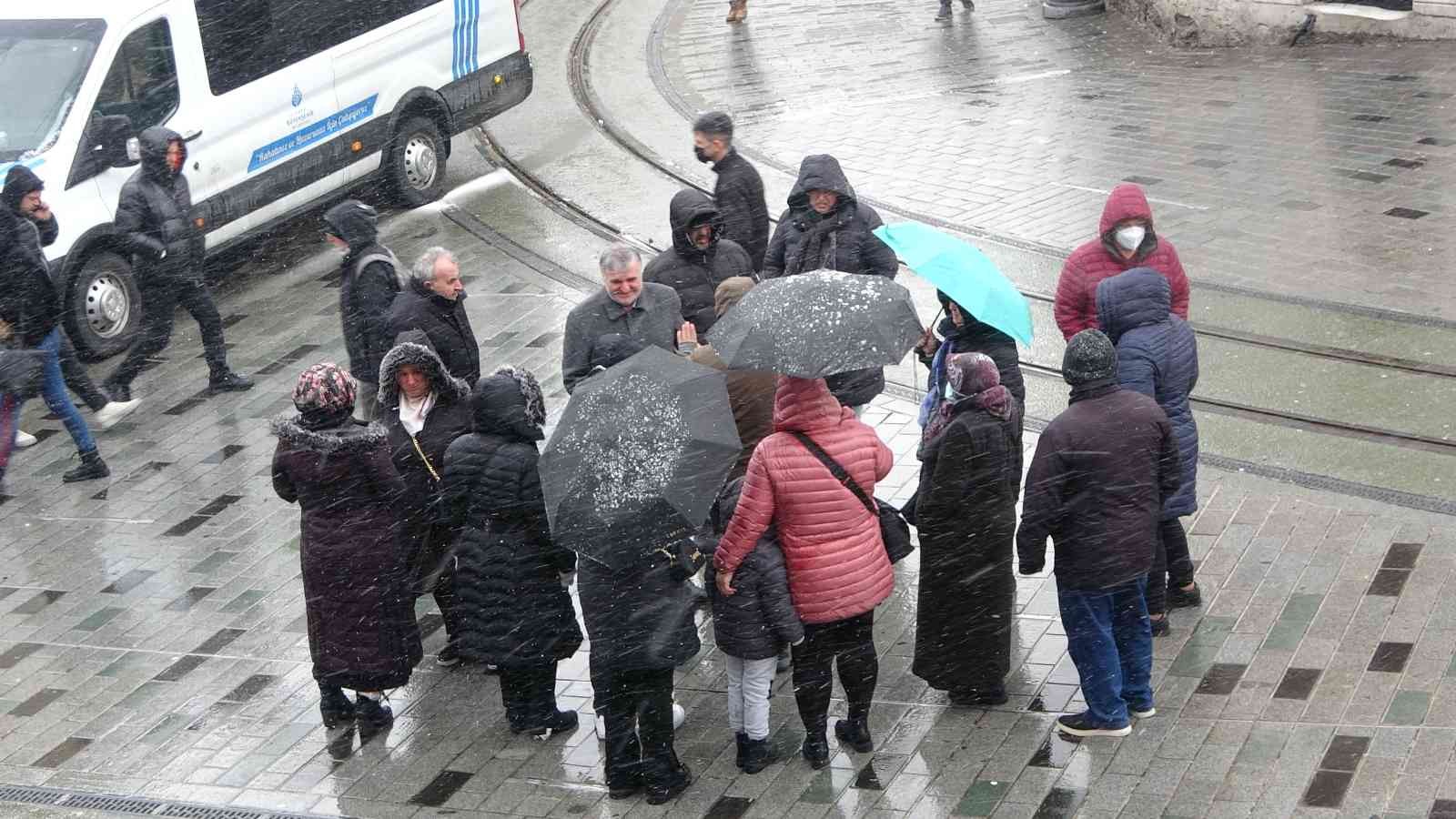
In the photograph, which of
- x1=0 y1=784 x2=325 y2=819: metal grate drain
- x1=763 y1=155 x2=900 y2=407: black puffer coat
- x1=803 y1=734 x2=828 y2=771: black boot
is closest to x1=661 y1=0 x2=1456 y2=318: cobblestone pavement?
x1=763 y1=155 x2=900 y2=407: black puffer coat

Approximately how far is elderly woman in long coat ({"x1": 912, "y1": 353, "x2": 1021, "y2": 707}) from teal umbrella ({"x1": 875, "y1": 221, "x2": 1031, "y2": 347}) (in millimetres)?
250

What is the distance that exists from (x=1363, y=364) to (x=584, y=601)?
5.41 metres

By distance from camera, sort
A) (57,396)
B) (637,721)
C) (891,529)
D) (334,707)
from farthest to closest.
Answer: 1. (57,396)
2. (334,707)
3. (637,721)
4. (891,529)

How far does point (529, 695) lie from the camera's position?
7016mm

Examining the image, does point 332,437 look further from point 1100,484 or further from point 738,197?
point 738,197

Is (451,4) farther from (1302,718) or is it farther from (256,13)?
(1302,718)

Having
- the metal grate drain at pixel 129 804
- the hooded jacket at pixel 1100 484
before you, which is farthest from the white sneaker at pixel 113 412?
the hooded jacket at pixel 1100 484

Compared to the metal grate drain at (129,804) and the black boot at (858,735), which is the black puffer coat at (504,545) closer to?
the metal grate drain at (129,804)

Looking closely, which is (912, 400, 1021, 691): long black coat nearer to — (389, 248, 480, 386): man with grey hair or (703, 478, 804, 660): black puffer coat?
(703, 478, 804, 660): black puffer coat

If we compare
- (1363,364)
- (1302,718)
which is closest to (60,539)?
(1302,718)

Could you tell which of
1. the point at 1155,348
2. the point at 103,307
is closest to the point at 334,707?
the point at 1155,348

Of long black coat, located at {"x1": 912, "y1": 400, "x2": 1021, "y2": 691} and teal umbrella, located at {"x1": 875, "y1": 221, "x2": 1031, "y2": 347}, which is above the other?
teal umbrella, located at {"x1": 875, "y1": 221, "x2": 1031, "y2": 347}

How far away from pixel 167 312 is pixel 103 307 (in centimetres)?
66

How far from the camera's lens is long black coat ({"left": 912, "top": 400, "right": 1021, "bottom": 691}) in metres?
6.70
